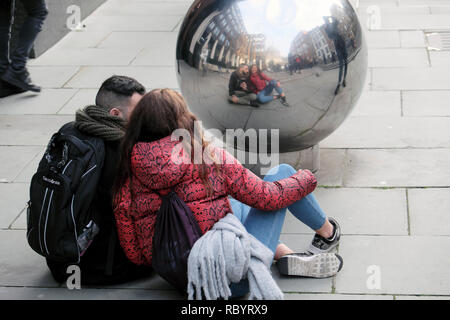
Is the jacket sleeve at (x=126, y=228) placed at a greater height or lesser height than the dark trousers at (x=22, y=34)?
lesser

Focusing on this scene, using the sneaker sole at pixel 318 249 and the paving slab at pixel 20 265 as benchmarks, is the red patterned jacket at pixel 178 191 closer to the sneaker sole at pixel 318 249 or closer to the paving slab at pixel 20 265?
the sneaker sole at pixel 318 249

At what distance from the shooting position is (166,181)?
12.5 ft

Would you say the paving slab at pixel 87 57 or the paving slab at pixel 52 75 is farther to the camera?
the paving slab at pixel 87 57

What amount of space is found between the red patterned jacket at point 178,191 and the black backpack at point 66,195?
203 millimetres

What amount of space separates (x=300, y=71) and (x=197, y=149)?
1.20 meters

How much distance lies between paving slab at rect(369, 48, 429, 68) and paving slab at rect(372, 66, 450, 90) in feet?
0.51

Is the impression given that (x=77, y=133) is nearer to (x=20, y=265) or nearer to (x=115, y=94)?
(x=115, y=94)

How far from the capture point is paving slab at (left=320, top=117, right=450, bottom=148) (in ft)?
19.9

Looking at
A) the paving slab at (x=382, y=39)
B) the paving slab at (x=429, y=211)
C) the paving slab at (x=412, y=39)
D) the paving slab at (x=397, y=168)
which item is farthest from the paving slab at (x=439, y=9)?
the paving slab at (x=429, y=211)

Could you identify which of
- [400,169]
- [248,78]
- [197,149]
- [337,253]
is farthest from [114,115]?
[400,169]

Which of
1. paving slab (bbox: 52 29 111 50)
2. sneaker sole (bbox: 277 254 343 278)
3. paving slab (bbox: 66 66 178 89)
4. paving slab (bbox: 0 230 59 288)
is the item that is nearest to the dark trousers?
paving slab (bbox: 66 66 178 89)

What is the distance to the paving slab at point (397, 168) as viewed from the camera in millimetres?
5449

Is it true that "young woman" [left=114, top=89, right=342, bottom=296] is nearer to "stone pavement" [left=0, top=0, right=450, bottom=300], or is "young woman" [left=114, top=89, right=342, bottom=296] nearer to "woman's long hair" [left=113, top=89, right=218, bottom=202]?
"woman's long hair" [left=113, top=89, right=218, bottom=202]

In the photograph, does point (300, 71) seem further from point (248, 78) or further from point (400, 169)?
point (400, 169)
